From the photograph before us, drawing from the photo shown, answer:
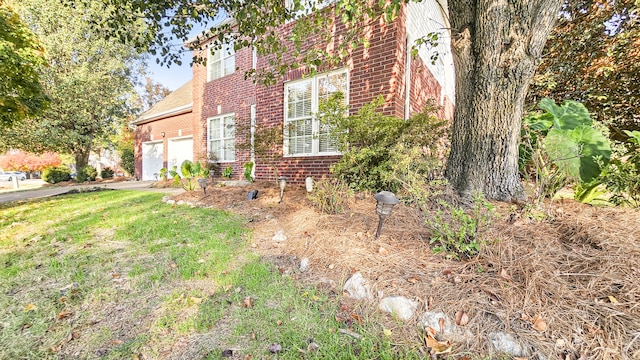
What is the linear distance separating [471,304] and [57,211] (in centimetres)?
715

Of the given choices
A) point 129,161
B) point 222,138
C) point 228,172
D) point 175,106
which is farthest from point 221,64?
point 129,161

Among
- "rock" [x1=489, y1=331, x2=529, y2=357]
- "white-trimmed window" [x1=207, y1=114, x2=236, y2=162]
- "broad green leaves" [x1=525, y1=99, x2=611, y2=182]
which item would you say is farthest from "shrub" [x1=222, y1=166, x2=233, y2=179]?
"rock" [x1=489, y1=331, x2=529, y2=357]

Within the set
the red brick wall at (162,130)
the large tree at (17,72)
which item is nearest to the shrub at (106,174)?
the red brick wall at (162,130)

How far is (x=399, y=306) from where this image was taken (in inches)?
71.2

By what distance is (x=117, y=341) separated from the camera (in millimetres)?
1657

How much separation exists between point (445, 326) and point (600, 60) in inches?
367

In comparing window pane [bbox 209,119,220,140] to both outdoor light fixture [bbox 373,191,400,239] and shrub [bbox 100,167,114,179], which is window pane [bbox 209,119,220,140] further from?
shrub [bbox 100,167,114,179]

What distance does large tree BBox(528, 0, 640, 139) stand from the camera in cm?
632

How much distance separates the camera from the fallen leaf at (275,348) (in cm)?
154

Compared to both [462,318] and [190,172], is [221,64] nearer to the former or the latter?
[190,172]

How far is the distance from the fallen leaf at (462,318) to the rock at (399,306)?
25cm

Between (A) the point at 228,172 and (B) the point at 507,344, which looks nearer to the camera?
(B) the point at 507,344

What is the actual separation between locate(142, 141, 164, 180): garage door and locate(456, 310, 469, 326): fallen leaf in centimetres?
1416

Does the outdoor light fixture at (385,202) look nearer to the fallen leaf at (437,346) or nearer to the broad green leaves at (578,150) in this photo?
the fallen leaf at (437,346)
